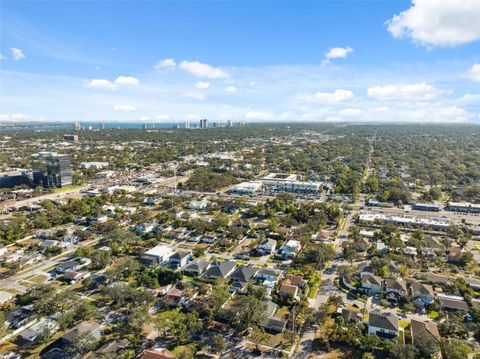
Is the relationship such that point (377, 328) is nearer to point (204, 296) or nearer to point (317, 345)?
point (317, 345)

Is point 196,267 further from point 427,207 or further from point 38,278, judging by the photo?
point 427,207

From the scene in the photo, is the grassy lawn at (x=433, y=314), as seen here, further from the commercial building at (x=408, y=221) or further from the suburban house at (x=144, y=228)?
the suburban house at (x=144, y=228)

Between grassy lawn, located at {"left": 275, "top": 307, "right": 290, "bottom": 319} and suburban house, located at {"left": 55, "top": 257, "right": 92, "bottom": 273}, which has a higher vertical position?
suburban house, located at {"left": 55, "top": 257, "right": 92, "bottom": 273}

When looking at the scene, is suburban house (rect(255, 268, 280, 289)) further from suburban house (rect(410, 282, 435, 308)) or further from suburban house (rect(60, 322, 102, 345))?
suburban house (rect(60, 322, 102, 345))

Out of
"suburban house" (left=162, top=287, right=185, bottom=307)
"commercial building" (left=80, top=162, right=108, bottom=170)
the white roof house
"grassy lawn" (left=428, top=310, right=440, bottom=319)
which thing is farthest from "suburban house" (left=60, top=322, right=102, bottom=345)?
"commercial building" (left=80, top=162, right=108, bottom=170)

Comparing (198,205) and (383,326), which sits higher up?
(198,205)

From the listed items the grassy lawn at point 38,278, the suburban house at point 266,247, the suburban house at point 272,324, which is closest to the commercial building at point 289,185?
the suburban house at point 266,247

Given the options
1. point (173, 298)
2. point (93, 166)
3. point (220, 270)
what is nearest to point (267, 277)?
point (220, 270)
